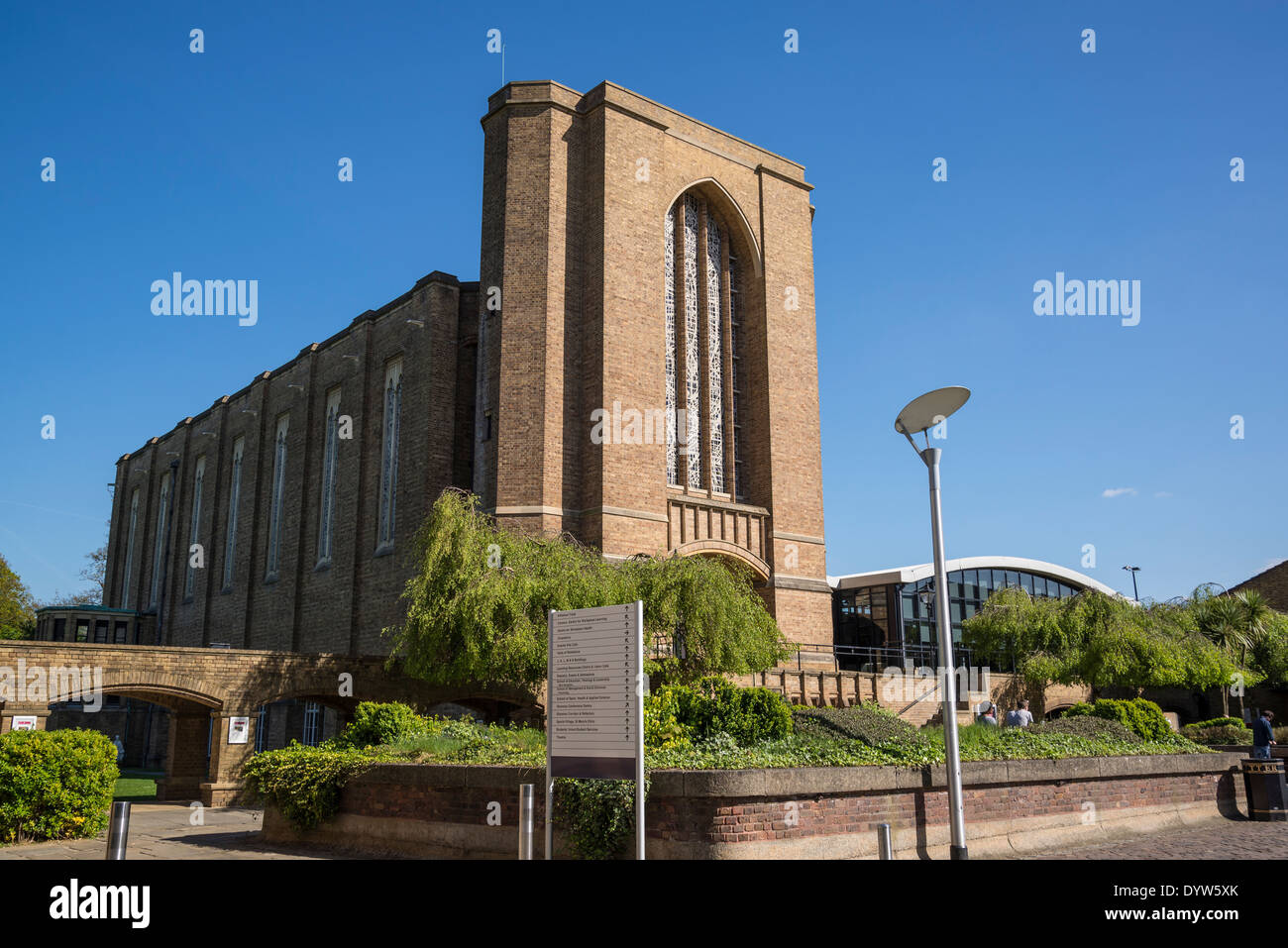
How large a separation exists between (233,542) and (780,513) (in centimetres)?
2617

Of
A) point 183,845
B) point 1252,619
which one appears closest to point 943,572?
point 183,845

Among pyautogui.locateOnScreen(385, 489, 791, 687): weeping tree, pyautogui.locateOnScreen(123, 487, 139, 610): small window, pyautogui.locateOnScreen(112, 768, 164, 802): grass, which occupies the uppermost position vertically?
pyautogui.locateOnScreen(123, 487, 139, 610): small window

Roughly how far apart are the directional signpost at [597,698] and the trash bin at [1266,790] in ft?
38.3

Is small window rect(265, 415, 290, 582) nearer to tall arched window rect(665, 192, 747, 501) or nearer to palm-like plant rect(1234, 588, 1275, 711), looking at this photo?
tall arched window rect(665, 192, 747, 501)

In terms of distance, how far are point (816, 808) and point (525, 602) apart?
443 inches

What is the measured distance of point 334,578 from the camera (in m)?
34.4

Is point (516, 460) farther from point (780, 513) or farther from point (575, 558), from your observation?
point (780, 513)

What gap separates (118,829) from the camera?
721cm

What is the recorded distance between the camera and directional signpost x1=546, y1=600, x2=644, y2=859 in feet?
27.2

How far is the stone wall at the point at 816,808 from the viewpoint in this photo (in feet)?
30.3

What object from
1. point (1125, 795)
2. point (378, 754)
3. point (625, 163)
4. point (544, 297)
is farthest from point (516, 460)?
point (1125, 795)

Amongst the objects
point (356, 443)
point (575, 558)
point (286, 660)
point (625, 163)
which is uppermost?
point (625, 163)

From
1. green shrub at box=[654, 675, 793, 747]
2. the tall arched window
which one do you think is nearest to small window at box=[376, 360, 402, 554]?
the tall arched window

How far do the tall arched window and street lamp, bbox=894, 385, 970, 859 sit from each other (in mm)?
18649
